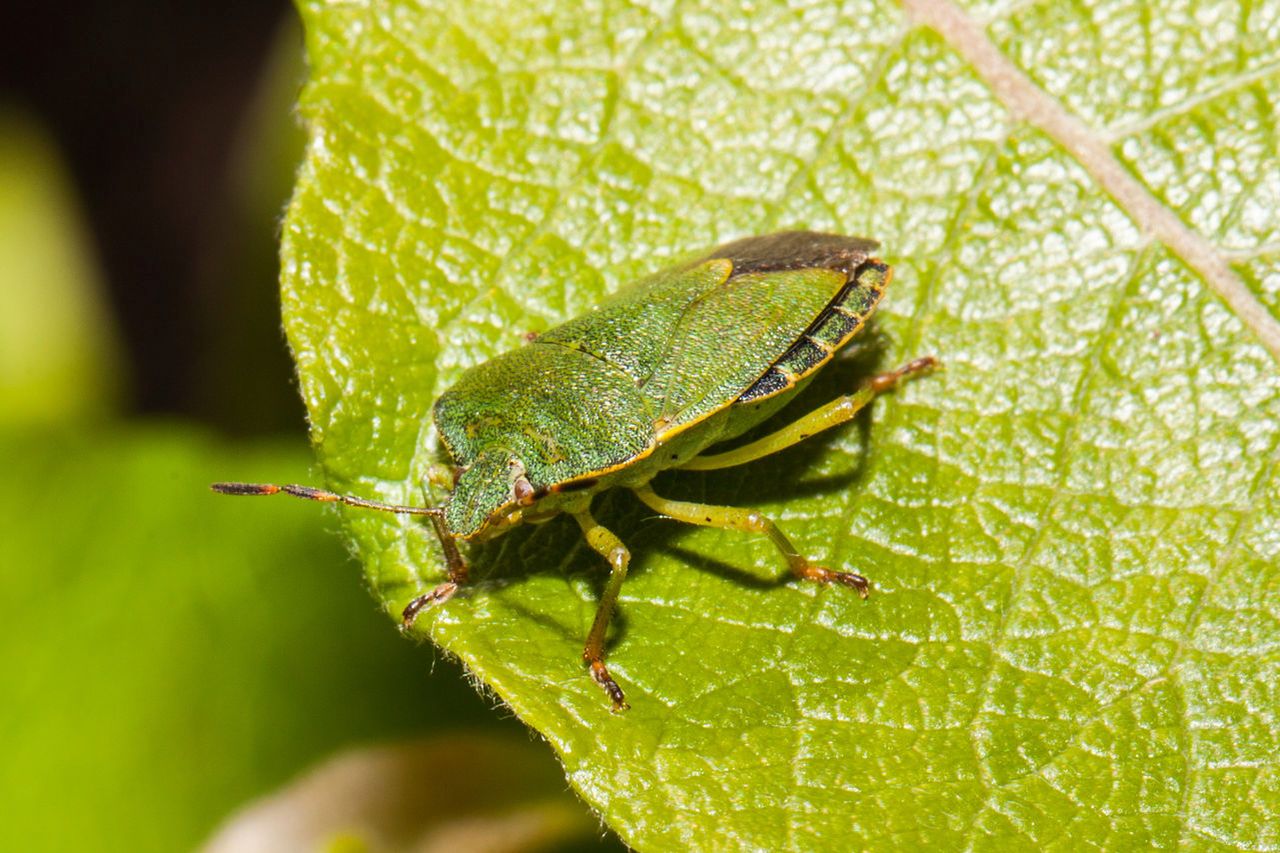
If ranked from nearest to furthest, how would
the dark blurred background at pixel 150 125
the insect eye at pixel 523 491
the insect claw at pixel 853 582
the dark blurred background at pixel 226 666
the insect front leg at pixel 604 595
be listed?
the insect front leg at pixel 604 595
the insect claw at pixel 853 582
the insect eye at pixel 523 491
the dark blurred background at pixel 226 666
the dark blurred background at pixel 150 125

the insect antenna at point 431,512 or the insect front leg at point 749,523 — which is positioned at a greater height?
the insect front leg at point 749,523

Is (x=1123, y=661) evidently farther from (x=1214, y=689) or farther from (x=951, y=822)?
(x=951, y=822)

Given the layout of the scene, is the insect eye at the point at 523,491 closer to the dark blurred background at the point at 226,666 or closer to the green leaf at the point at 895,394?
the green leaf at the point at 895,394

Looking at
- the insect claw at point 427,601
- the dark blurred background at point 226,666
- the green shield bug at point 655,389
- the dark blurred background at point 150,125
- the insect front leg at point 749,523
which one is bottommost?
the dark blurred background at point 226,666

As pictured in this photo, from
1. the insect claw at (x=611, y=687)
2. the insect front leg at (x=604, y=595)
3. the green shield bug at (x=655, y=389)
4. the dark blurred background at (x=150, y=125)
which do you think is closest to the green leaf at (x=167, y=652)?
the green shield bug at (x=655, y=389)

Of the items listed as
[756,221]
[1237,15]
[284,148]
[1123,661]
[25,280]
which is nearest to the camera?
[1123,661]

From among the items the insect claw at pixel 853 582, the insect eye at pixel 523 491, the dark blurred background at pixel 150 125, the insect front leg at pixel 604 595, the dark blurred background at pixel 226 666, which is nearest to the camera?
the insect front leg at pixel 604 595

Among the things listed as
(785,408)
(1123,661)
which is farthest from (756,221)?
(1123,661)

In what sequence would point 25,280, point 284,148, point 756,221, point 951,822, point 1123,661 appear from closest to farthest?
point 951,822
point 1123,661
point 756,221
point 284,148
point 25,280
